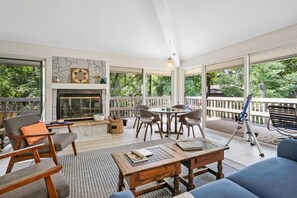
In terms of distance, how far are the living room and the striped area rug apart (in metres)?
0.03

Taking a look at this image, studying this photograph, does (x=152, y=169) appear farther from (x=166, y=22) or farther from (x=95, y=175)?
(x=166, y=22)

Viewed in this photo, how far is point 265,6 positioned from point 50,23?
4329mm

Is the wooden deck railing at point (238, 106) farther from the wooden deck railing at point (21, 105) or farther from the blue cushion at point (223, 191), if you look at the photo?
the wooden deck railing at point (21, 105)

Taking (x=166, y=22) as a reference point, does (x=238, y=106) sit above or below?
below

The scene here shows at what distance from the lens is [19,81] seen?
13.7ft

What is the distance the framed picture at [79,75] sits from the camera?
438 cm

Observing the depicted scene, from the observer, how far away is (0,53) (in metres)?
3.65

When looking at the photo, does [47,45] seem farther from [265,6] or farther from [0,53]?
[265,6]

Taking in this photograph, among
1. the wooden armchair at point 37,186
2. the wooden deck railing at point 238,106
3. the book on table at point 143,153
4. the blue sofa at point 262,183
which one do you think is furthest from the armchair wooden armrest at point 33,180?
the wooden deck railing at point 238,106

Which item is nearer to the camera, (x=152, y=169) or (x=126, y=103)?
(x=152, y=169)

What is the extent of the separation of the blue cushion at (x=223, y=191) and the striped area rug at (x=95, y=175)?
75cm

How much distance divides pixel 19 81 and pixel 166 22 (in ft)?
13.3

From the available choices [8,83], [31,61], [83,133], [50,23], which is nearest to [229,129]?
[83,133]

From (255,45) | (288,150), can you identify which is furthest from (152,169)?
(255,45)
